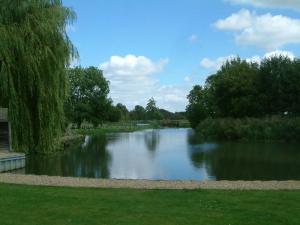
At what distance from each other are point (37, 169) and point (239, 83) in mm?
40490

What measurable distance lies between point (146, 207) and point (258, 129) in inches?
1849

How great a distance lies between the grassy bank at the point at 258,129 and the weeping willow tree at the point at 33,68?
1294 inches

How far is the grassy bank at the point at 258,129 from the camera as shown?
2035 inches

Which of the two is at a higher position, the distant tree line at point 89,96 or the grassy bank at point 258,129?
the distant tree line at point 89,96

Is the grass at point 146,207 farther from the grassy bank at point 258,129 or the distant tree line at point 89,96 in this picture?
the distant tree line at point 89,96

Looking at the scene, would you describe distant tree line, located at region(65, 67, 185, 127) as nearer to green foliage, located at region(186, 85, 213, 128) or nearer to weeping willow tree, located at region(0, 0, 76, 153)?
green foliage, located at region(186, 85, 213, 128)

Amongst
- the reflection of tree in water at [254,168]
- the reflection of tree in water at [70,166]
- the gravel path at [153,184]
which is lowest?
the reflection of tree in water at [254,168]

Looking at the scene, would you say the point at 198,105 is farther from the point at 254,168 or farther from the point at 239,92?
the point at 254,168

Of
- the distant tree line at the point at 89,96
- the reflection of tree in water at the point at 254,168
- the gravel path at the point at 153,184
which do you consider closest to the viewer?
the gravel path at the point at 153,184

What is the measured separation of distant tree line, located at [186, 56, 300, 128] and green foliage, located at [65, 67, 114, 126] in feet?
88.4

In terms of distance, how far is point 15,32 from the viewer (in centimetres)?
2275

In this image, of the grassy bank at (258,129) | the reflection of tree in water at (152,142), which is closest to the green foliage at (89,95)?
the reflection of tree in water at (152,142)

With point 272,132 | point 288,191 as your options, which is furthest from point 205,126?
point 288,191

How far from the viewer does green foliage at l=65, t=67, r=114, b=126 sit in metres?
85.5
